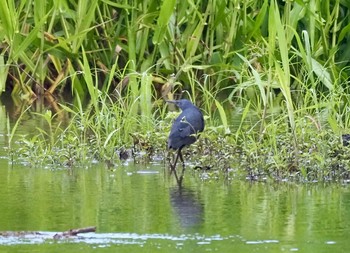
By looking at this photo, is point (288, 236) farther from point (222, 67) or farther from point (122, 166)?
point (222, 67)

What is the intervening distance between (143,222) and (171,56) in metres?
6.63

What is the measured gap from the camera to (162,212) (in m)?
7.27

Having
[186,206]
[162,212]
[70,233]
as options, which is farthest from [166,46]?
[70,233]

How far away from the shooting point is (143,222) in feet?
22.8

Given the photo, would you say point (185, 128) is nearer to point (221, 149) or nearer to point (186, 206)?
point (221, 149)

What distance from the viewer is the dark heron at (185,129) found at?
878cm

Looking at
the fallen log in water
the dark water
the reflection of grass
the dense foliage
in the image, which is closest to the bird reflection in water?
the dark water

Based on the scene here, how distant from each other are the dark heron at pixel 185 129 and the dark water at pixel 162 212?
20 cm

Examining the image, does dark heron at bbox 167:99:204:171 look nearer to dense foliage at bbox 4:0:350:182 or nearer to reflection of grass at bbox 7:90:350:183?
reflection of grass at bbox 7:90:350:183

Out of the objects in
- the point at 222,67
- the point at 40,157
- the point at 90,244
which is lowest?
the point at 90,244

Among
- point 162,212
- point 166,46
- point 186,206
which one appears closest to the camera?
point 162,212

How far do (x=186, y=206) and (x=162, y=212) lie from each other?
28cm

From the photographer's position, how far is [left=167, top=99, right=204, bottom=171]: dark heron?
28.8 feet

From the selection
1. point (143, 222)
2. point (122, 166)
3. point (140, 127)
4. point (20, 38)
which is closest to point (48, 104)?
point (20, 38)
